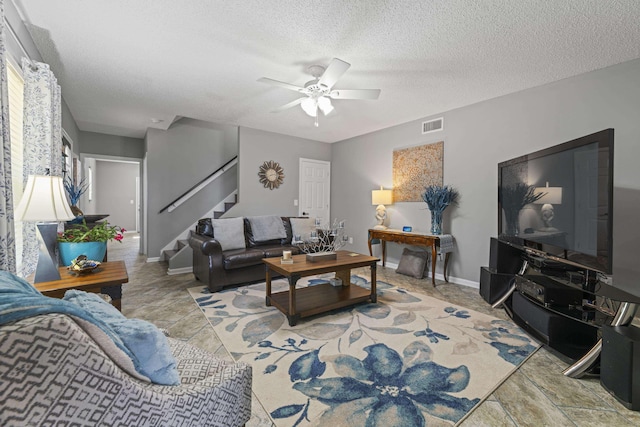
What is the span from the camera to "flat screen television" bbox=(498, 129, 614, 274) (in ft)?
6.05

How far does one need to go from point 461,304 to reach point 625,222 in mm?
1714

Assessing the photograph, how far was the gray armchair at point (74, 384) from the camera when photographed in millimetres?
578

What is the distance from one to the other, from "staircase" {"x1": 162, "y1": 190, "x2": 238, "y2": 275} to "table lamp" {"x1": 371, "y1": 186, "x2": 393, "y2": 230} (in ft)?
9.46

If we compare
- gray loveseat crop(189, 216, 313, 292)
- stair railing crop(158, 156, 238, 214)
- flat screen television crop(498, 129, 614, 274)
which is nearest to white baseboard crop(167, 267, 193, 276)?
gray loveseat crop(189, 216, 313, 292)

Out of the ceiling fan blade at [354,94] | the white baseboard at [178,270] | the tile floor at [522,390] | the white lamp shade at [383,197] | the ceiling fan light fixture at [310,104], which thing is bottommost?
the tile floor at [522,390]

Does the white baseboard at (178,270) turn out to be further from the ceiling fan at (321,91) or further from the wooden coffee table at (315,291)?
the ceiling fan at (321,91)

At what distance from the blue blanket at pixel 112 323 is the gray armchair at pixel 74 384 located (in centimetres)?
2

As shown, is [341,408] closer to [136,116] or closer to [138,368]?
[138,368]

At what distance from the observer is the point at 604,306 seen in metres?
1.91

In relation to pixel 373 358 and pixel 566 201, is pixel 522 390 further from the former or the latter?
pixel 566 201

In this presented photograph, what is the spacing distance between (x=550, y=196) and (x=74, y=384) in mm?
3192

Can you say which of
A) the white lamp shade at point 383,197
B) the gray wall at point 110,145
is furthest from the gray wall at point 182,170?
the white lamp shade at point 383,197

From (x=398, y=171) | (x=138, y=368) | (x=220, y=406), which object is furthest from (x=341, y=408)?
(x=398, y=171)

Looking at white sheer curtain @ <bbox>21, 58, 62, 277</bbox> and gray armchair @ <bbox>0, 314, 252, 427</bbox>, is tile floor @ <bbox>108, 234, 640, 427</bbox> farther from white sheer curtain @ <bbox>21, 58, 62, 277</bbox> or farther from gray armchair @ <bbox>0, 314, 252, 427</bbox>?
white sheer curtain @ <bbox>21, 58, 62, 277</bbox>
